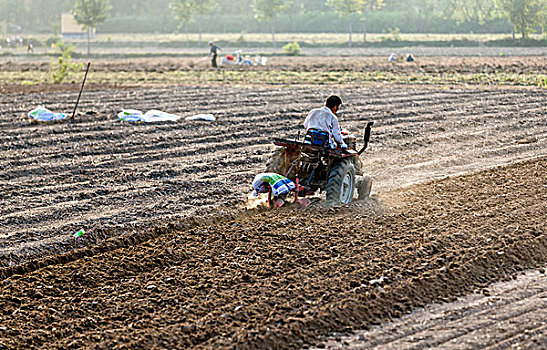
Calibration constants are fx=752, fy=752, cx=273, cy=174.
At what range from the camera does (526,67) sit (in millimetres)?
39219

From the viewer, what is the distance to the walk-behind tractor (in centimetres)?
1008

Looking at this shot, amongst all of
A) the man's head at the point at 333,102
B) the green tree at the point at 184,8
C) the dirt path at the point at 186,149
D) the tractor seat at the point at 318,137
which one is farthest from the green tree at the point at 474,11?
the tractor seat at the point at 318,137

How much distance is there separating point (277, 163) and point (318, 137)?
0.67 m

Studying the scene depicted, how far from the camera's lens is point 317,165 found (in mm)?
10297

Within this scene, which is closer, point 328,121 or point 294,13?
point 328,121

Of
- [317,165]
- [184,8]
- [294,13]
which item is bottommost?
[317,165]

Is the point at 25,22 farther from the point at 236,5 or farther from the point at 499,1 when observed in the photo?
the point at 499,1

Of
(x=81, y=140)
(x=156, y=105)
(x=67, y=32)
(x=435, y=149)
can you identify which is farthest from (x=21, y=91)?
(x=67, y=32)

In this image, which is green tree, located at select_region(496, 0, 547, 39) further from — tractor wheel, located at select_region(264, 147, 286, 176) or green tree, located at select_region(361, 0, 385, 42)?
tractor wheel, located at select_region(264, 147, 286, 176)

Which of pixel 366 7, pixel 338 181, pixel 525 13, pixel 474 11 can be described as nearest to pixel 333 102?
pixel 338 181

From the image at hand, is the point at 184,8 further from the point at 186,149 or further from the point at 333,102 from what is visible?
the point at 333,102

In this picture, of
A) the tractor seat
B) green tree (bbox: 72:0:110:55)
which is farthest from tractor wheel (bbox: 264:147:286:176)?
green tree (bbox: 72:0:110:55)

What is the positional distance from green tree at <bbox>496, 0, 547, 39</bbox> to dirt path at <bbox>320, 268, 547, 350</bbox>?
6521 centimetres

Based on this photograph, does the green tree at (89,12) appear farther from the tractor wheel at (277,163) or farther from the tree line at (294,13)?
the tractor wheel at (277,163)
